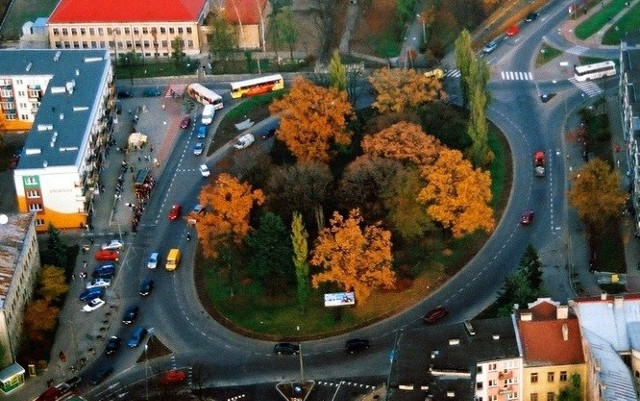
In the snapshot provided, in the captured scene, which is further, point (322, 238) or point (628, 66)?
point (628, 66)

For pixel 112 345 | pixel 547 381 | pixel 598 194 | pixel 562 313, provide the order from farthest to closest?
1. pixel 598 194
2. pixel 112 345
3. pixel 562 313
4. pixel 547 381

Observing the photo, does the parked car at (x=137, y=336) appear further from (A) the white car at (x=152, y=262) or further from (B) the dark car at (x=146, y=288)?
(A) the white car at (x=152, y=262)

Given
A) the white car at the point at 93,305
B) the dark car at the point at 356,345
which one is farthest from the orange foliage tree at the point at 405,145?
the white car at the point at 93,305

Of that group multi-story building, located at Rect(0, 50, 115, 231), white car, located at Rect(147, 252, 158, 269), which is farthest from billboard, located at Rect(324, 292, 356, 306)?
multi-story building, located at Rect(0, 50, 115, 231)

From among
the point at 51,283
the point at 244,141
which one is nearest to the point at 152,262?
the point at 51,283

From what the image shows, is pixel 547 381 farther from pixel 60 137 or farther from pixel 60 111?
pixel 60 111

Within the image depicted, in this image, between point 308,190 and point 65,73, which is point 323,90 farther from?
point 65,73

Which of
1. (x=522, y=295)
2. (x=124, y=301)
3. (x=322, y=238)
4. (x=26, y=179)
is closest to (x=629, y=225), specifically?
(x=522, y=295)
